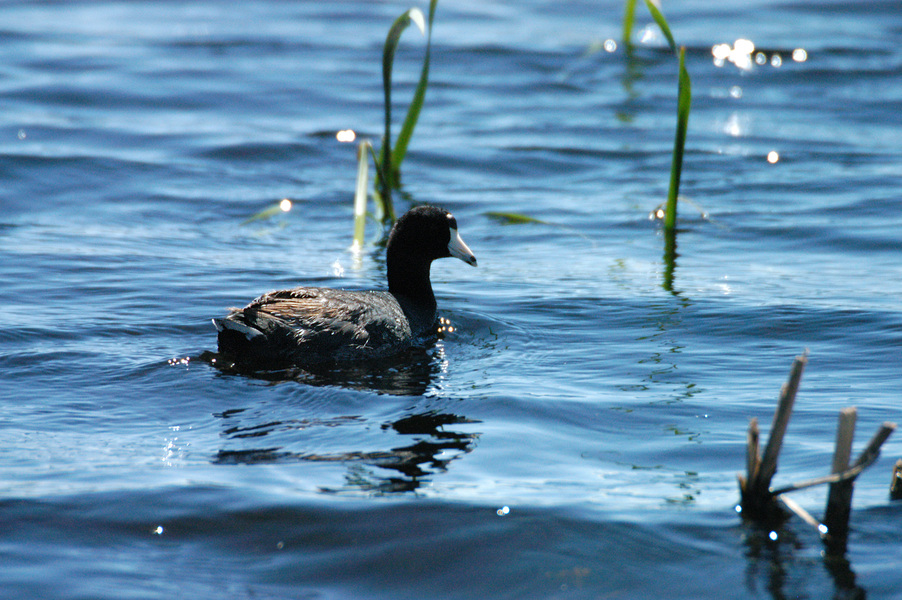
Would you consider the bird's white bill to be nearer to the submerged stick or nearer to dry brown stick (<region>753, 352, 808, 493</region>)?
the submerged stick

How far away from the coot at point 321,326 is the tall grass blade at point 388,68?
201cm

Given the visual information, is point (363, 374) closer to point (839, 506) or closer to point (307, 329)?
point (307, 329)

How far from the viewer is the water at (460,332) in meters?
3.78

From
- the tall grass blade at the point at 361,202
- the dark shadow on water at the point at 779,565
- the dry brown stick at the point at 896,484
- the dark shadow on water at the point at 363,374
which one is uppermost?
the tall grass blade at the point at 361,202

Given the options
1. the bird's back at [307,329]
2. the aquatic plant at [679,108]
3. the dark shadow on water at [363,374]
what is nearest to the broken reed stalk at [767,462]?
the dark shadow on water at [363,374]

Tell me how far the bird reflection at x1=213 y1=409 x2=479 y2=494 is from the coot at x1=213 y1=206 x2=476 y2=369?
818 mm

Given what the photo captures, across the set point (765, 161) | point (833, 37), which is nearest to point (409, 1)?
point (833, 37)

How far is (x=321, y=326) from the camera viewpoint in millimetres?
5953

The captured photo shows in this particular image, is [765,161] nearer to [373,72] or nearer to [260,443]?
[373,72]

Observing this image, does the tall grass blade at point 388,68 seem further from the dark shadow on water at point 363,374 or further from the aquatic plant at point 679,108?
the dark shadow on water at point 363,374

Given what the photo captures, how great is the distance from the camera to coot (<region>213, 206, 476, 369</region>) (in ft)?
19.1

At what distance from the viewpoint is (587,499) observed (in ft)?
13.4

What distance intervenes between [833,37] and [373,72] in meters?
7.74

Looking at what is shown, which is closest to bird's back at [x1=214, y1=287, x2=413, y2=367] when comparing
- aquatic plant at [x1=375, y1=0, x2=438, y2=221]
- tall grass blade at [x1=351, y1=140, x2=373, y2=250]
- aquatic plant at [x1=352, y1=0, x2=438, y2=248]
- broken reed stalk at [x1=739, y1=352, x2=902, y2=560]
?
tall grass blade at [x1=351, y1=140, x2=373, y2=250]
